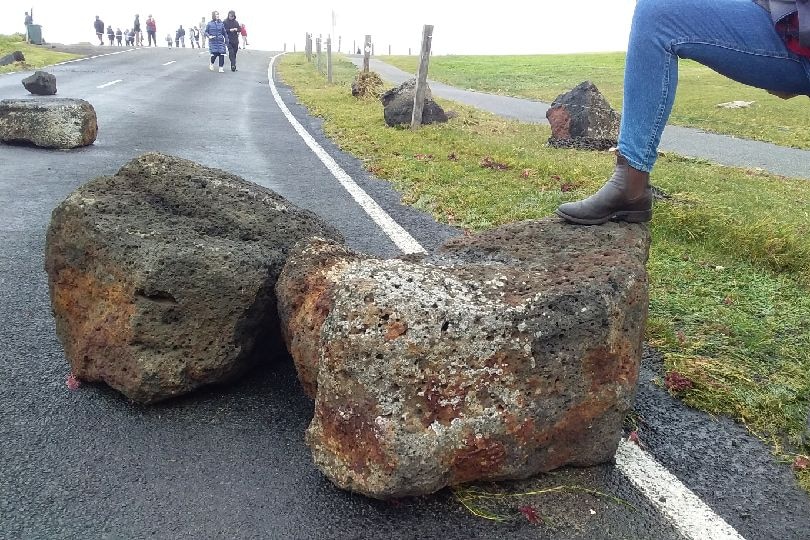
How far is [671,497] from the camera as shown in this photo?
7.61 ft

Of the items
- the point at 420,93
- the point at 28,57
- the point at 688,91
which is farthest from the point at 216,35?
the point at 420,93

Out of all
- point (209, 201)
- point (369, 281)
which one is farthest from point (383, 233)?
point (369, 281)

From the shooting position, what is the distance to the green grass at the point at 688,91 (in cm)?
1472

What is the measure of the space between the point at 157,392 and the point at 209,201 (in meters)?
0.95

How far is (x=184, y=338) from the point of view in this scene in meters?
2.83

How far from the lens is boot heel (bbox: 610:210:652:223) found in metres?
3.02

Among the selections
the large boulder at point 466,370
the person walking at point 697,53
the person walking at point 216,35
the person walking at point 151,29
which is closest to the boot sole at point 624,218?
the person walking at point 697,53

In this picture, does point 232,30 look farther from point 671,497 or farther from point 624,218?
point 671,497

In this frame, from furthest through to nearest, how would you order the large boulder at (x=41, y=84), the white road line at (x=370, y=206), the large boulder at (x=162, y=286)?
the large boulder at (x=41, y=84)
the white road line at (x=370, y=206)
the large boulder at (x=162, y=286)

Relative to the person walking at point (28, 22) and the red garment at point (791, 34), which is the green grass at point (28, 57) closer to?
the person walking at point (28, 22)

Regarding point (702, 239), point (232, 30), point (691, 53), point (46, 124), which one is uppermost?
point (691, 53)

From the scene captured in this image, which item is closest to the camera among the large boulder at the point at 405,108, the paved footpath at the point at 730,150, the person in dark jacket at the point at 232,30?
the paved footpath at the point at 730,150

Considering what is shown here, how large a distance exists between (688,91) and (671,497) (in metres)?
22.8

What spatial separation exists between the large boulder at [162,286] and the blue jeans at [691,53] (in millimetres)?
1568
